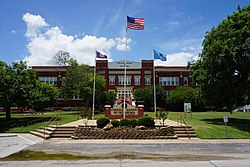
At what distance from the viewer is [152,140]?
15492 millimetres

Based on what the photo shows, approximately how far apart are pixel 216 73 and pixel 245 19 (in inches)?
233

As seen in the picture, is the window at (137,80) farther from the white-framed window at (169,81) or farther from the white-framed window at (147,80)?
the white-framed window at (169,81)

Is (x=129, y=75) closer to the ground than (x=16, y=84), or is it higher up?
higher up

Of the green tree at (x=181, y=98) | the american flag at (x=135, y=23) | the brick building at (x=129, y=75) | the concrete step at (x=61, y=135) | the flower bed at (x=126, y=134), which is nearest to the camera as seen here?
the flower bed at (x=126, y=134)

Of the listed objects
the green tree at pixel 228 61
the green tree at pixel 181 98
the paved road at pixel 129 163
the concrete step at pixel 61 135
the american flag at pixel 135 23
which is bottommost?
the concrete step at pixel 61 135

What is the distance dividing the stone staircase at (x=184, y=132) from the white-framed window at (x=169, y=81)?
38271 mm

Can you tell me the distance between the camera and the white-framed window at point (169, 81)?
55.8m

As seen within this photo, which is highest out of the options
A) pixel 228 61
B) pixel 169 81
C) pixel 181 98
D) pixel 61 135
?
pixel 169 81

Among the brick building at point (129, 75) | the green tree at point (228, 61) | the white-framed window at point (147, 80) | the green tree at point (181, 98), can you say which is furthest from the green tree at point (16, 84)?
the white-framed window at point (147, 80)

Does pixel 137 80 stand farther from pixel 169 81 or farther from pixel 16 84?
pixel 16 84

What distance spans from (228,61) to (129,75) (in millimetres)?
34978

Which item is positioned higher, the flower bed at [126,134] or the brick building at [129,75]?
the brick building at [129,75]

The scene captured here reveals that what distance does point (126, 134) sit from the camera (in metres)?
15.9

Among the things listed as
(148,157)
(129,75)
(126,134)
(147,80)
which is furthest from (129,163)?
(147,80)
